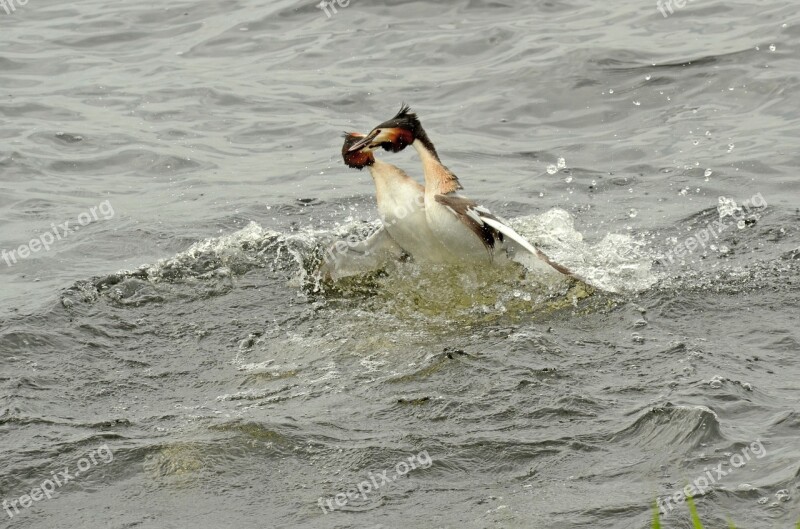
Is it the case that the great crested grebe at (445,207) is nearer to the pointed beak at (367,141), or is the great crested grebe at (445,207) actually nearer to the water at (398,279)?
the pointed beak at (367,141)

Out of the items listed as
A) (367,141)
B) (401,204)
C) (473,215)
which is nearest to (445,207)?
(473,215)

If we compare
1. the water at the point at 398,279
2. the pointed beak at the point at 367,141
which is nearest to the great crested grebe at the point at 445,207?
the pointed beak at the point at 367,141

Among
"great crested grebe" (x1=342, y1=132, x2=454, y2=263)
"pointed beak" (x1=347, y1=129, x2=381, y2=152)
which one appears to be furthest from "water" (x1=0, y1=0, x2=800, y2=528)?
"pointed beak" (x1=347, y1=129, x2=381, y2=152)

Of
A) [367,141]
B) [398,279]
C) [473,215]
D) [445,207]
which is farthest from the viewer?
[398,279]

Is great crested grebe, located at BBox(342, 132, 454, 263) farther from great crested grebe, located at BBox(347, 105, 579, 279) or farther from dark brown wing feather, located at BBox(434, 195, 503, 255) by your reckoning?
dark brown wing feather, located at BBox(434, 195, 503, 255)

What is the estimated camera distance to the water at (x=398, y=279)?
20.0 feet

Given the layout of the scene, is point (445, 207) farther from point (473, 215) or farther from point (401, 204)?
point (401, 204)

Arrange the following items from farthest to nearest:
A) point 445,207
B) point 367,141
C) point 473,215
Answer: point 367,141 → point 445,207 → point 473,215

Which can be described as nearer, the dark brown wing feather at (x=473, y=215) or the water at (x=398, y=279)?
the water at (x=398, y=279)

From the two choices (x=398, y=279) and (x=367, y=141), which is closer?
(x=367, y=141)

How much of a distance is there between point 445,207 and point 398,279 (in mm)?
814

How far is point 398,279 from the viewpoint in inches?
375

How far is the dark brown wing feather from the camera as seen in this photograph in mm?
8961

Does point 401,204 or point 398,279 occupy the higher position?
point 401,204
